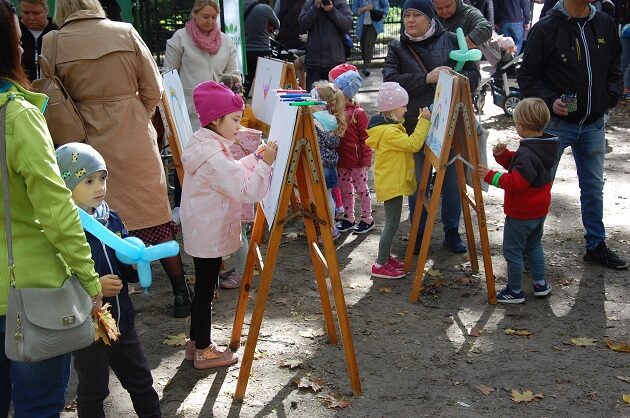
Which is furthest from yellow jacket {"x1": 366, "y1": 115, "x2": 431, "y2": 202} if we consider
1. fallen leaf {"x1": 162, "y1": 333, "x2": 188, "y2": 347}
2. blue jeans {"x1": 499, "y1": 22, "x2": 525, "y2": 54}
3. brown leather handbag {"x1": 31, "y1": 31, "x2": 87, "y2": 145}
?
blue jeans {"x1": 499, "y1": 22, "x2": 525, "y2": 54}

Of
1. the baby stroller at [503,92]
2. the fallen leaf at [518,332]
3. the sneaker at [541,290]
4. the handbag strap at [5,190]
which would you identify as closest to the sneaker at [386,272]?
the sneaker at [541,290]

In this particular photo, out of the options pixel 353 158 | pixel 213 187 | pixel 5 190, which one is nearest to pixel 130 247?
pixel 5 190

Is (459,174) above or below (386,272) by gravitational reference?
above

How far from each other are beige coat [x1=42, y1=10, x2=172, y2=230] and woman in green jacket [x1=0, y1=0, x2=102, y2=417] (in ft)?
6.40

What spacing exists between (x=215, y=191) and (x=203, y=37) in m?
2.99

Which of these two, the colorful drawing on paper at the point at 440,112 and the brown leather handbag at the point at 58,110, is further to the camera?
the colorful drawing on paper at the point at 440,112

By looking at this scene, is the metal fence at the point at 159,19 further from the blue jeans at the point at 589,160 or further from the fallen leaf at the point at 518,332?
the fallen leaf at the point at 518,332

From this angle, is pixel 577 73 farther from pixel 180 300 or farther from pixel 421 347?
pixel 180 300

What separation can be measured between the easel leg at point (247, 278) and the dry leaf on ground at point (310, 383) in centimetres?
55

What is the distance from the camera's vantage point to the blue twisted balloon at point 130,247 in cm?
329

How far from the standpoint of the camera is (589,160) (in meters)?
6.38

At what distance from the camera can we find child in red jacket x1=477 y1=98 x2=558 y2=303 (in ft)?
18.1

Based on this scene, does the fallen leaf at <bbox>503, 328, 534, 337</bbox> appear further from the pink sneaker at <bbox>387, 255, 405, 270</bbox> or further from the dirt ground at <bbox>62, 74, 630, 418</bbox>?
the pink sneaker at <bbox>387, 255, 405, 270</bbox>

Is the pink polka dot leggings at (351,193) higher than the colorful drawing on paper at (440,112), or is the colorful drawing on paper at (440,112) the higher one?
the colorful drawing on paper at (440,112)
